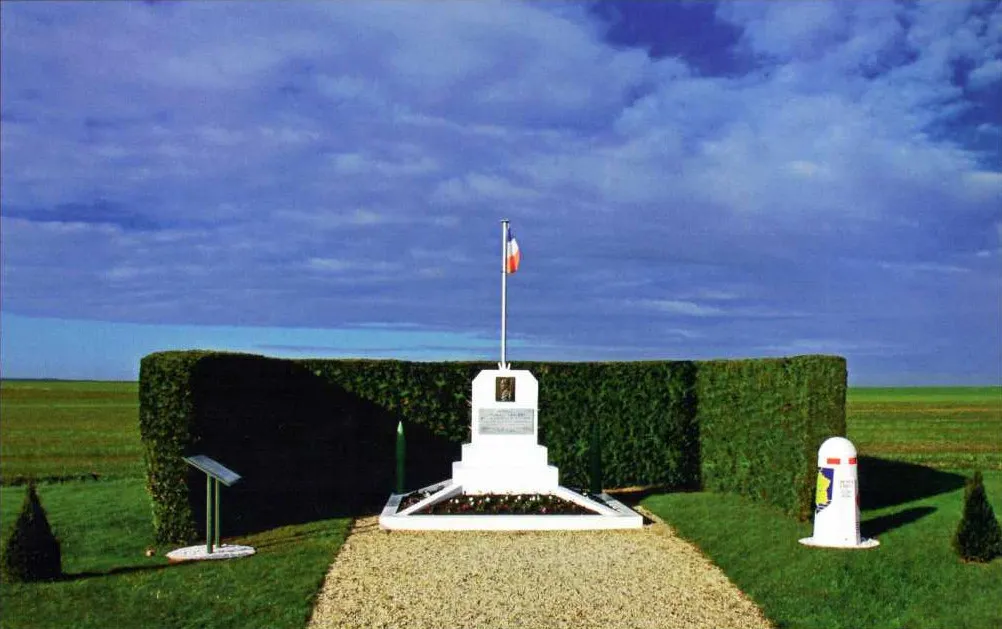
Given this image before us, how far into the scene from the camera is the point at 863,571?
11.1 m

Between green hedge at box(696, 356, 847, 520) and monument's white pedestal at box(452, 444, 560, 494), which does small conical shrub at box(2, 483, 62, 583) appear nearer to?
monument's white pedestal at box(452, 444, 560, 494)

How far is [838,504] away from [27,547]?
11436 millimetres

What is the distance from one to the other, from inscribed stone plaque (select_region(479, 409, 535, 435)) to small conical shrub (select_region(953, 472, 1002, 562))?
8.07 meters

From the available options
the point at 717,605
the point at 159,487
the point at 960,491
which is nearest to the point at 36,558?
the point at 159,487

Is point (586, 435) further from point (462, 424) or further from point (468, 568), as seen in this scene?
point (468, 568)

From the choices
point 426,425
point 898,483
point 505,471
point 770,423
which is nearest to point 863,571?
point 770,423

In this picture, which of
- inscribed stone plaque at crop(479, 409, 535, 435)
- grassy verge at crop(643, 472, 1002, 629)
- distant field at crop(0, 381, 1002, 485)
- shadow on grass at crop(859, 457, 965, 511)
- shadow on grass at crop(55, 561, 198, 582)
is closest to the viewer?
grassy verge at crop(643, 472, 1002, 629)

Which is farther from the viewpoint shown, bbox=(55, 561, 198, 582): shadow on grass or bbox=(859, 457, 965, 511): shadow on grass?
bbox=(859, 457, 965, 511): shadow on grass

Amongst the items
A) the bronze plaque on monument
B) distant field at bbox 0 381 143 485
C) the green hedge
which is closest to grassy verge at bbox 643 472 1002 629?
the green hedge

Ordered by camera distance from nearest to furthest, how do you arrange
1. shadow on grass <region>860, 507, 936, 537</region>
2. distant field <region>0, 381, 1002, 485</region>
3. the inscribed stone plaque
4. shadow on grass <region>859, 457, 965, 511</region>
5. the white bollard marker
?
the white bollard marker
shadow on grass <region>860, 507, 936, 537</region>
shadow on grass <region>859, 457, 965, 511</region>
the inscribed stone plaque
distant field <region>0, 381, 1002, 485</region>

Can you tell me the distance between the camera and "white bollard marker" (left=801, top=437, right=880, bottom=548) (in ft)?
41.6

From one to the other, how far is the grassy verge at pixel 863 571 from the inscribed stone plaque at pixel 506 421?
11.4 feet

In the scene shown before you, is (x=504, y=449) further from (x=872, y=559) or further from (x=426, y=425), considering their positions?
(x=872, y=559)

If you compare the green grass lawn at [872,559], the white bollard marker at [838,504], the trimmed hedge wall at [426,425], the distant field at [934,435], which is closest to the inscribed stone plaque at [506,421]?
the trimmed hedge wall at [426,425]
